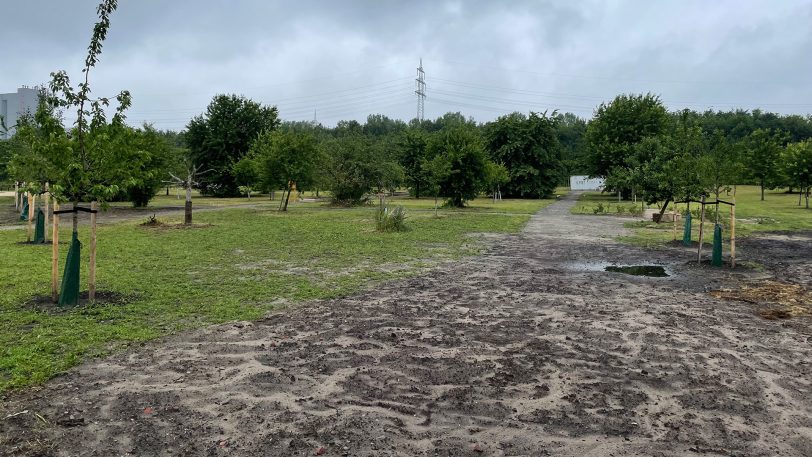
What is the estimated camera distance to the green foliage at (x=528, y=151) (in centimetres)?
5078

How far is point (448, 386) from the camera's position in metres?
5.11

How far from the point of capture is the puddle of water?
1156cm

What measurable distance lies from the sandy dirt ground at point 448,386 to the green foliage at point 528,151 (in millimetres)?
43103

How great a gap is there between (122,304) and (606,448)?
6806 millimetres

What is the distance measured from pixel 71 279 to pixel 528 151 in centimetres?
4723

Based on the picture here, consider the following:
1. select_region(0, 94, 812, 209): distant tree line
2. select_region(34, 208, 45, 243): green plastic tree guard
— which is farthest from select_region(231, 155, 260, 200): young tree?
select_region(34, 208, 45, 243): green plastic tree guard

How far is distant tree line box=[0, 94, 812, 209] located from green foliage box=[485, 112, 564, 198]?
0.10 meters

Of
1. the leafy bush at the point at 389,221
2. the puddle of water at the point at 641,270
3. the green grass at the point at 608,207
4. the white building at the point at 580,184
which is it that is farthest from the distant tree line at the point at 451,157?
the white building at the point at 580,184

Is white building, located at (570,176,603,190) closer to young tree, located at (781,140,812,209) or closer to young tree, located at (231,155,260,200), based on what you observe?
young tree, located at (781,140,812,209)

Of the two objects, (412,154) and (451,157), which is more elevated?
(412,154)

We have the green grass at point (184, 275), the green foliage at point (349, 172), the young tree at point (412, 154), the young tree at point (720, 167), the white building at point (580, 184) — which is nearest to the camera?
the green grass at point (184, 275)

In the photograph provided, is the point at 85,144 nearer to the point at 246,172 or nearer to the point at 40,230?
Answer: the point at 40,230

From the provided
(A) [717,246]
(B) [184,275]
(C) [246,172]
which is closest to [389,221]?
(B) [184,275]

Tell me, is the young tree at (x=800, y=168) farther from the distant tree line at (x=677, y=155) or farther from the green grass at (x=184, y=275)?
the green grass at (x=184, y=275)
